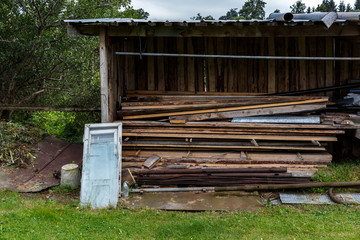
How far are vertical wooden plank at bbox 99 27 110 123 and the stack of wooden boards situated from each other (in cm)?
66

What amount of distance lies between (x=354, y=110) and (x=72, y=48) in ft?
30.8

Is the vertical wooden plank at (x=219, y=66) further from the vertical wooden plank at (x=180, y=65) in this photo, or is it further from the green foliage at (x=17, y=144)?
the green foliage at (x=17, y=144)

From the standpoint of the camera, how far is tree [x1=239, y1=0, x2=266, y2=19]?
36.9 m

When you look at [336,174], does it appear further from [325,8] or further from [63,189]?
[325,8]

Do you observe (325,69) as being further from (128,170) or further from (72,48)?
(72,48)

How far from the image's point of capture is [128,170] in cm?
699

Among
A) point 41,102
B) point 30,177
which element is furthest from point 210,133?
point 41,102

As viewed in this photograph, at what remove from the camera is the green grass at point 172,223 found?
15.9 feet

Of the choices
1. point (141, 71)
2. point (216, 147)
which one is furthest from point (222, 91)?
point (141, 71)

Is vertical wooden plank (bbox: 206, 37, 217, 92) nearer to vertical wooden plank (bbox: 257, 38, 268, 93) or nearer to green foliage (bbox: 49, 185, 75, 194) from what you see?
vertical wooden plank (bbox: 257, 38, 268, 93)

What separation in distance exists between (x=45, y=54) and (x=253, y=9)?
104 ft

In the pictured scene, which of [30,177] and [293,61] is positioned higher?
[293,61]

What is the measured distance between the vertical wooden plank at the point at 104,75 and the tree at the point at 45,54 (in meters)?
3.01

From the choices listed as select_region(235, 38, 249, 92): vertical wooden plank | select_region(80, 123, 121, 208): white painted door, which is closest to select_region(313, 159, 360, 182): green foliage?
select_region(235, 38, 249, 92): vertical wooden plank
